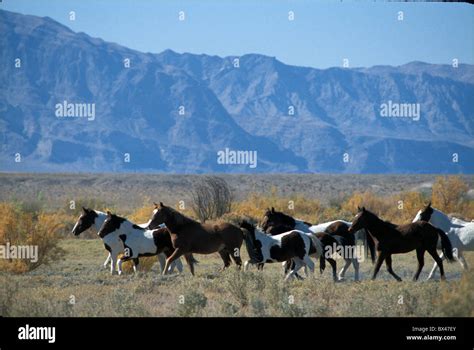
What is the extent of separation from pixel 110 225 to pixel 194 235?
202 cm

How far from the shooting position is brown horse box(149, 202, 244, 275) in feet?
61.9

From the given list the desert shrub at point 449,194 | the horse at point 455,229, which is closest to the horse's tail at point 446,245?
the horse at point 455,229

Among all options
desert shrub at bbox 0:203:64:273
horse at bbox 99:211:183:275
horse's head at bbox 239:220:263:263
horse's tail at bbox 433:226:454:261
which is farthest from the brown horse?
desert shrub at bbox 0:203:64:273

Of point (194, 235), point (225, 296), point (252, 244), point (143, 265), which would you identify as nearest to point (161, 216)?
point (194, 235)

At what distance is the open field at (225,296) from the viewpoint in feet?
47.9

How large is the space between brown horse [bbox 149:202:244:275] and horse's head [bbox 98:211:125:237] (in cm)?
89

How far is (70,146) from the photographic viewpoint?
13000cm

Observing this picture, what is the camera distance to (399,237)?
60.6 feet

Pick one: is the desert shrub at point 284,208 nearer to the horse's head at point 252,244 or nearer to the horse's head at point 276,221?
the horse's head at point 276,221

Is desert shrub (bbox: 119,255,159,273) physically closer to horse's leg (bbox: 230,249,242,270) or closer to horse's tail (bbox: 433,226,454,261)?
horse's leg (bbox: 230,249,242,270)

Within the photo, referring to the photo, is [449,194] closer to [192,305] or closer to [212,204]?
[212,204]

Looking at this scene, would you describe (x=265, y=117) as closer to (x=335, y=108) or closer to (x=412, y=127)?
(x=335, y=108)
